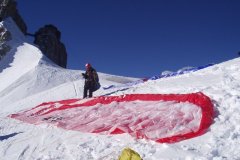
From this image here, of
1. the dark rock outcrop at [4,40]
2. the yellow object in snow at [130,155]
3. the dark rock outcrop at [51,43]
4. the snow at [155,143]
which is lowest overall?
the yellow object in snow at [130,155]

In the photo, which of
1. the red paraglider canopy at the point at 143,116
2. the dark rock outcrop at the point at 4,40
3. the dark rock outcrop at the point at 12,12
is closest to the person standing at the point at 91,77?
the red paraglider canopy at the point at 143,116

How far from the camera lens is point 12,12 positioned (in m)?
60.9

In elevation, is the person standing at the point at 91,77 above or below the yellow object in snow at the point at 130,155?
above

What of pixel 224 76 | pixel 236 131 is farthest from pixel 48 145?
pixel 224 76

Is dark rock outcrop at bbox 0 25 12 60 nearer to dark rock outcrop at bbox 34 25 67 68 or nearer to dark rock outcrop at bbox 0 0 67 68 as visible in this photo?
dark rock outcrop at bbox 0 0 67 68

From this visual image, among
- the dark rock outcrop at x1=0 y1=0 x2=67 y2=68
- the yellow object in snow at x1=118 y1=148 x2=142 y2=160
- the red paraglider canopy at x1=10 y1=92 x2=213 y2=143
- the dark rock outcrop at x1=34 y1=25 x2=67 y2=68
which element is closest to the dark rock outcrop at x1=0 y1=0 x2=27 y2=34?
the dark rock outcrop at x1=0 y1=0 x2=67 y2=68

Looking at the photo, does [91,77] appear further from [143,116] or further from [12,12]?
[12,12]

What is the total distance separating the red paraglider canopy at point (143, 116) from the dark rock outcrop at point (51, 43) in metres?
43.7

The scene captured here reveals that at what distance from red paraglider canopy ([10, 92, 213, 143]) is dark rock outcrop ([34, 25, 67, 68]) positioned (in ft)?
143

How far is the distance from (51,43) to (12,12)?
7730 millimetres

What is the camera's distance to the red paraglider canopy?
9.63m

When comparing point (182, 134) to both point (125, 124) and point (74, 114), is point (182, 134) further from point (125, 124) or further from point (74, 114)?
point (74, 114)

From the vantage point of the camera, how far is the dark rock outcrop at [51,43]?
193 feet

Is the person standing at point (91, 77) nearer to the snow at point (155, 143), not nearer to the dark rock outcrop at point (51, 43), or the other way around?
the snow at point (155, 143)
